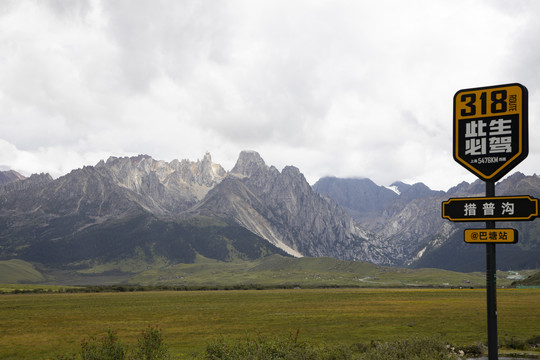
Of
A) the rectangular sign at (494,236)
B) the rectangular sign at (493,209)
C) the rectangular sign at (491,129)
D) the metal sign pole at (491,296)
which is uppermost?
the rectangular sign at (491,129)

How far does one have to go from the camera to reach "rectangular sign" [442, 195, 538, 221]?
16094mm

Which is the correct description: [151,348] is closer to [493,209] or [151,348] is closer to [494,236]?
[494,236]

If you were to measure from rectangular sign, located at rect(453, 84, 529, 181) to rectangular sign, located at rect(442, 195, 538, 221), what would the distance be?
0.96 metres

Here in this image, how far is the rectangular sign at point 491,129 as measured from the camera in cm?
1652

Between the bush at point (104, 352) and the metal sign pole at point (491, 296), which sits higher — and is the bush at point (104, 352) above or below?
below

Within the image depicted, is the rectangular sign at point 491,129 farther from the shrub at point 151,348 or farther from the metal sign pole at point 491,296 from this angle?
the shrub at point 151,348

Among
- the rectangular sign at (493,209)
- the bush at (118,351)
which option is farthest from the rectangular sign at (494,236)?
the bush at (118,351)

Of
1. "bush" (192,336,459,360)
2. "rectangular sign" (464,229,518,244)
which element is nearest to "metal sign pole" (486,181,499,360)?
"rectangular sign" (464,229,518,244)

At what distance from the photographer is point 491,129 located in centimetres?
1709

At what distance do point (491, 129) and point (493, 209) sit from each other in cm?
320

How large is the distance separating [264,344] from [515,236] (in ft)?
70.3

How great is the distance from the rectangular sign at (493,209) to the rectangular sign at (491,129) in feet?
3.16

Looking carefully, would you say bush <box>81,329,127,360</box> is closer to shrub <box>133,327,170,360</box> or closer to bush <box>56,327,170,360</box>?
bush <box>56,327,170,360</box>

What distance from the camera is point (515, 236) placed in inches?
643
